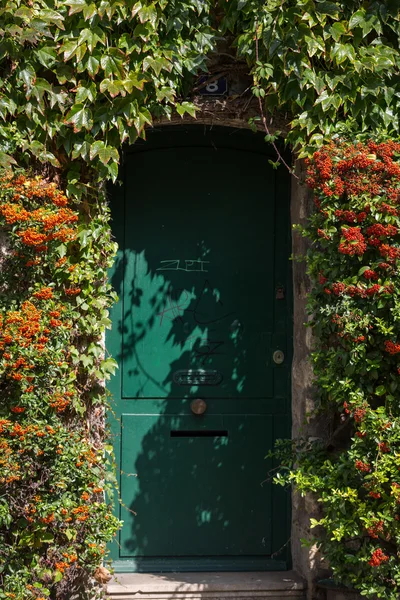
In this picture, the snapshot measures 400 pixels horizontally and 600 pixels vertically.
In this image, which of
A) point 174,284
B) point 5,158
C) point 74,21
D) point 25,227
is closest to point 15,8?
point 74,21

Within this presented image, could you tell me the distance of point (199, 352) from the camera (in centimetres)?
472

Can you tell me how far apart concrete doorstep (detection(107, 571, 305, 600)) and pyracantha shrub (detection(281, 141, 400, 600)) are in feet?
1.58

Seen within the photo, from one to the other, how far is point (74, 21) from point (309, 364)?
7.21 feet

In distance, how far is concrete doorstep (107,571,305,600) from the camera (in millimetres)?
4363

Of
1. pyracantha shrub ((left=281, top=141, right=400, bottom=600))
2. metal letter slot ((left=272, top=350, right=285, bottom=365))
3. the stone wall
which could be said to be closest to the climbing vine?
pyracantha shrub ((left=281, top=141, right=400, bottom=600))

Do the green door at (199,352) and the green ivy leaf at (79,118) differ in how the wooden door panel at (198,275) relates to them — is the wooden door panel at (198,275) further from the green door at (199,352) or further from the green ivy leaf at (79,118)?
the green ivy leaf at (79,118)

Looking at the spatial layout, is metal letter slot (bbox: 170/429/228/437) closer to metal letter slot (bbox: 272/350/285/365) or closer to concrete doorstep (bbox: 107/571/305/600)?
metal letter slot (bbox: 272/350/285/365)

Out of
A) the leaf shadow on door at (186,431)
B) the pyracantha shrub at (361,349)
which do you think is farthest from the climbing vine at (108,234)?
the leaf shadow on door at (186,431)

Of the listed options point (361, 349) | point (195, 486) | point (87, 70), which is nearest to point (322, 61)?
point (87, 70)

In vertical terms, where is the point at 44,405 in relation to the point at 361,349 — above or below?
below

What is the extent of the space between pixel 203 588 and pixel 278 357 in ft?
4.45

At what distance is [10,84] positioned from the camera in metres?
4.02

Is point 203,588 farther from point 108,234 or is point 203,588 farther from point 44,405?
point 108,234

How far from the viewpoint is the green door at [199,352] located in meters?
4.66
